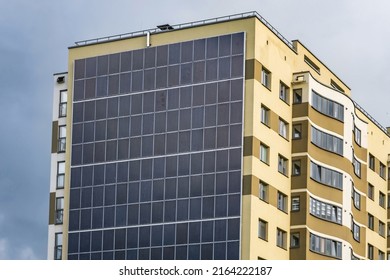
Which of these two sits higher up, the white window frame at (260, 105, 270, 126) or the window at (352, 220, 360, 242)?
the white window frame at (260, 105, 270, 126)

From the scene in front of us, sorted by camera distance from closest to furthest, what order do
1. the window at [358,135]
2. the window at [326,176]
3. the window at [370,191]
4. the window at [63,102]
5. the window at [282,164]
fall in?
1. the window at [282,164]
2. the window at [326,176]
3. the window at [63,102]
4. the window at [358,135]
5. the window at [370,191]

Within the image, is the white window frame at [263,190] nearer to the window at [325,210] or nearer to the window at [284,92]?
the window at [325,210]

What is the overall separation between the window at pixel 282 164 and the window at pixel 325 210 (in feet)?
9.32

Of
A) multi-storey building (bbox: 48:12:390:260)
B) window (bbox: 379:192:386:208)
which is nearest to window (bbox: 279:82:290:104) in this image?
multi-storey building (bbox: 48:12:390:260)

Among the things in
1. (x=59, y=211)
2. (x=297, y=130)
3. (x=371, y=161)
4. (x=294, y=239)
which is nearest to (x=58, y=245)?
(x=59, y=211)

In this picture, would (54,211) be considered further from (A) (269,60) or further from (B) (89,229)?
(A) (269,60)

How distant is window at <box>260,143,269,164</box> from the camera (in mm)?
74887

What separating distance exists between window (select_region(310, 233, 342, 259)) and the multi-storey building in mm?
100

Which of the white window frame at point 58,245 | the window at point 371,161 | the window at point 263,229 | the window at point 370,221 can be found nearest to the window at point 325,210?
the window at point 263,229

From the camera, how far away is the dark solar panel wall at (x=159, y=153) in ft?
242

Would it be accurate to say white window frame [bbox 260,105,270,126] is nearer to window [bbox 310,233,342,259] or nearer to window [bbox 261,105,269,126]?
window [bbox 261,105,269,126]

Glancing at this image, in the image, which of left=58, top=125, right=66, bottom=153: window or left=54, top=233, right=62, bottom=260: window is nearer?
left=54, top=233, right=62, bottom=260: window

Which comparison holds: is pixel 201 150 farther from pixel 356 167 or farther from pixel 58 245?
pixel 356 167
